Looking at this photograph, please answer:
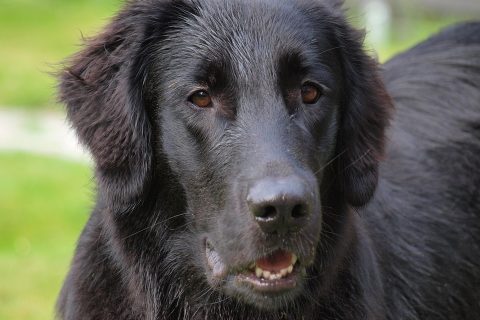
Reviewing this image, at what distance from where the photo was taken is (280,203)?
11.6 ft

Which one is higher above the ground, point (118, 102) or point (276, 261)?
point (118, 102)

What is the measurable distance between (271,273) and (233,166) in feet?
1.57

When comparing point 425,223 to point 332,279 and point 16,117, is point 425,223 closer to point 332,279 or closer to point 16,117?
point 332,279

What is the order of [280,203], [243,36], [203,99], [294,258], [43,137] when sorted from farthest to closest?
[43,137]
[243,36]
[203,99]
[294,258]
[280,203]

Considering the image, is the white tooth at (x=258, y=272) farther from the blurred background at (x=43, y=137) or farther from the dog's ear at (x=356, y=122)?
the blurred background at (x=43, y=137)

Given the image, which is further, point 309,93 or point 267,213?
point 309,93

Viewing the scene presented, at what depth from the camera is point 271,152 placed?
12.4 feet

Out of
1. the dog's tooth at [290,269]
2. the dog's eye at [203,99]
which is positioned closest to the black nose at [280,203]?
the dog's tooth at [290,269]

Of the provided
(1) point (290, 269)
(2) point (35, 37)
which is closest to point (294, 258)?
(1) point (290, 269)

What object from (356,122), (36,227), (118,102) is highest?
(118,102)

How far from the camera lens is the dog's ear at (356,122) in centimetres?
443

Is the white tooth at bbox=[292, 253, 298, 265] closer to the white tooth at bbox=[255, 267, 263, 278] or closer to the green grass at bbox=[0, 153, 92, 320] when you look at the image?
the white tooth at bbox=[255, 267, 263, 278]

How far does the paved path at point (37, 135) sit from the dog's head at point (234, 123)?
7469 mm

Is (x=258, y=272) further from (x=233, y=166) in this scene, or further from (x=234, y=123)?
(x=234, y=123)
